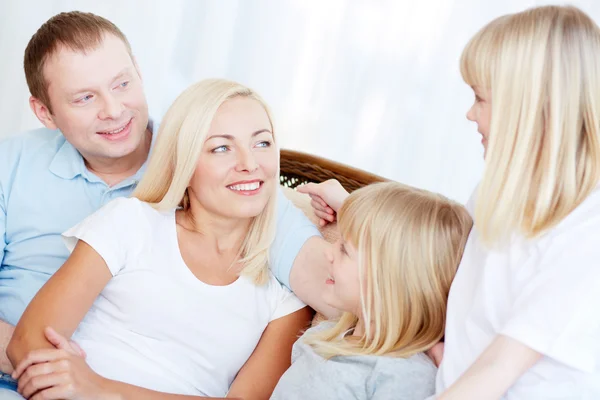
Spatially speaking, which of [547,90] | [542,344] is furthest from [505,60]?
[542,344]

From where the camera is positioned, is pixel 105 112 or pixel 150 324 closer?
pixel 150 324

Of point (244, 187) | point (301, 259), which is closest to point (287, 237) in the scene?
point (301, 259)

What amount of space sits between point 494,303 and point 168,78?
2.04 metres

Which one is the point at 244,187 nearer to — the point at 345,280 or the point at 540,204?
the point at 345,280

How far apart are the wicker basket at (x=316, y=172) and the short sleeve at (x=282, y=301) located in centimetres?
43

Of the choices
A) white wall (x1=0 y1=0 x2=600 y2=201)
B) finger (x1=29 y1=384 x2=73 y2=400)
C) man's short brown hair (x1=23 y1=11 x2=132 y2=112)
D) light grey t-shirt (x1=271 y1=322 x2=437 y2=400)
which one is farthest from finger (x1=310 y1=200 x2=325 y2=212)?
white wall (x1=0 y1=0 x2=600 y2=201)

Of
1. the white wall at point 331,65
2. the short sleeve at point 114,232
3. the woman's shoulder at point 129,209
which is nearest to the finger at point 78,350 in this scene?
the short sleeve at point 114,232

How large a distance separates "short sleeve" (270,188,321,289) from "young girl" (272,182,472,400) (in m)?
0.27

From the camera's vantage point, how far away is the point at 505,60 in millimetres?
1179

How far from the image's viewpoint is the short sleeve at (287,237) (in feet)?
5.56

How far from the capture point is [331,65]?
2.94 meters

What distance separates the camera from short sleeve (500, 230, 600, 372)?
1.09 metres

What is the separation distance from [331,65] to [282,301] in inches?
57.2

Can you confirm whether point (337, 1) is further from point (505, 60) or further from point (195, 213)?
point (505, 60)
